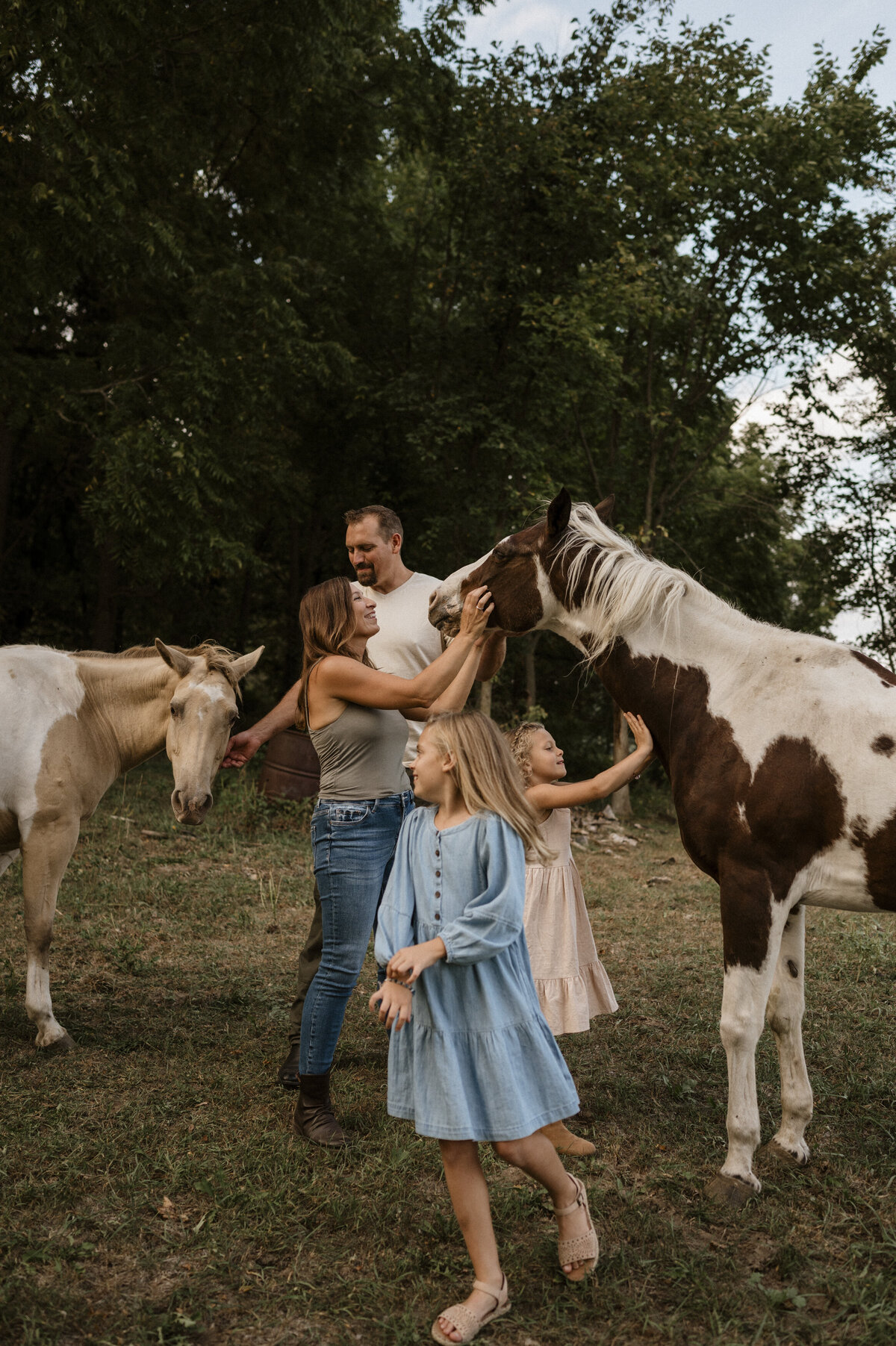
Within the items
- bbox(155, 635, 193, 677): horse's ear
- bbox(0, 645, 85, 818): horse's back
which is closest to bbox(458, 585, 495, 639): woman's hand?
bbox(155, 635, 193, 677): horse's ear

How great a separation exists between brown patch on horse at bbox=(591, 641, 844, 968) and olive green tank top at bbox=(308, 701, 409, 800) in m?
1.02

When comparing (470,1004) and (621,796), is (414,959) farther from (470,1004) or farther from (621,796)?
(621,796)

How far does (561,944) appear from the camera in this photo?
11.5 feet

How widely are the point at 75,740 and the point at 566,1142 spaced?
2.77m

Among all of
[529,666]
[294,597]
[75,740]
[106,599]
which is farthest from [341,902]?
[294,597]

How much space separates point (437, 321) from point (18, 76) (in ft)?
22.8

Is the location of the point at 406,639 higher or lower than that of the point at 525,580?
lower

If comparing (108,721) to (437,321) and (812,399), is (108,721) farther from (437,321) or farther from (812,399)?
(812,399)

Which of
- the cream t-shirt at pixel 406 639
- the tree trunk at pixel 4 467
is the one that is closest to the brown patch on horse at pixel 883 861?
the cream t-shirt at pixel 406 639

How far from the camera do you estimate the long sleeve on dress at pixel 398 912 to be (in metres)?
2.29

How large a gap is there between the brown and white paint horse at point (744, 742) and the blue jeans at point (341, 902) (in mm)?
839

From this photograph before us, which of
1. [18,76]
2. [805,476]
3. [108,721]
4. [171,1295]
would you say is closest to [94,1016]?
[108,721]

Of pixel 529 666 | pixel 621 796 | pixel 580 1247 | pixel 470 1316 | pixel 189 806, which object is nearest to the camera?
pixel 470 1316

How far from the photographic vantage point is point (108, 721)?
4.52m
